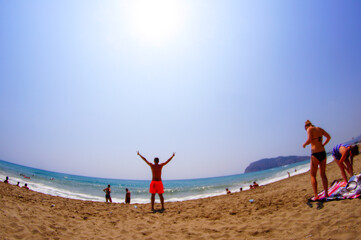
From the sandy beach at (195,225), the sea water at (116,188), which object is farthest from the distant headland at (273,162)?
the sandy beach at (195,225)

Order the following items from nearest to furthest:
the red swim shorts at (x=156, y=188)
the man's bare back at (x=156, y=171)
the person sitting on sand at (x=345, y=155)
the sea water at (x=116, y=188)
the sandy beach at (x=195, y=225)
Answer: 1. the sandy beach at (x=195, y=225)
2. the person sitting on sand at (x=345, y=155)
3. the red swim shorts at (x=156, y=188)
4. the man's bare back at (x=156, y=171)
5. the sea water at (x=116, y=188)

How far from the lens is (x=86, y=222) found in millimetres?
4965

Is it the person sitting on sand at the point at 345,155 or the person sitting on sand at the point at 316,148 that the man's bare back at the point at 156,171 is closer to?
the person sitting on sand at the point at 316,148

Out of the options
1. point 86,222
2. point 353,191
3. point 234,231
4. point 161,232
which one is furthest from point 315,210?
point 86,222

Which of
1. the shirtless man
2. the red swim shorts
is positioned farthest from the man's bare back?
the red swim shorts

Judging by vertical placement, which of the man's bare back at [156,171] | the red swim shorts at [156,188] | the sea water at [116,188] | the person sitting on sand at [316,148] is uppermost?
the person sitting on sand at [316,148]

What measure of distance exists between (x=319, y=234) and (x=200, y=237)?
2168mm

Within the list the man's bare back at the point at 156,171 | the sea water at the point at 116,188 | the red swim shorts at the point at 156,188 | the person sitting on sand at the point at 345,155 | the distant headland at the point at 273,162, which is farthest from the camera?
the distant headland at the point at 273,162

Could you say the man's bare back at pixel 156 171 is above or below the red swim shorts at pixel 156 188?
above

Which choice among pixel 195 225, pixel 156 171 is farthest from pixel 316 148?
pixel 156 171

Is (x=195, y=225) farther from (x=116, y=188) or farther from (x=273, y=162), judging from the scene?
(x=273, y=162)

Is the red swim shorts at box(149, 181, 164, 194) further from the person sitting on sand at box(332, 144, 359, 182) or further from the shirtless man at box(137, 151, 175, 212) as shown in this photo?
the person sitting on sand at box(332, 144, 359, 182)

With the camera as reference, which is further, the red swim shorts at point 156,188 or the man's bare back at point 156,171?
the man's bare back at point 156,171

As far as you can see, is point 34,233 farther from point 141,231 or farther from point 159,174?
point 159,174
